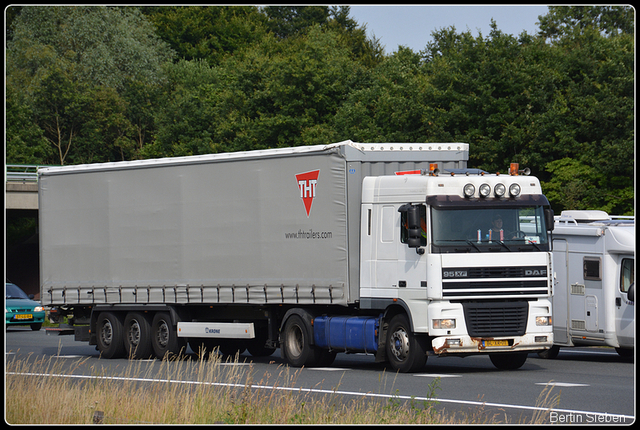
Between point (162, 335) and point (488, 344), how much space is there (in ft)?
23.3

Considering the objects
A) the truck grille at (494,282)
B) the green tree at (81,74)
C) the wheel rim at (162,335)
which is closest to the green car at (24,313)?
the wheel rim at (162,335)

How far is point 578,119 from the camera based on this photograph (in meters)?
37.6

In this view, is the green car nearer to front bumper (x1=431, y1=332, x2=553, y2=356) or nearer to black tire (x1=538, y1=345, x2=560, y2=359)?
black tire (x1=538, y1=345, x2=560, y2=359)

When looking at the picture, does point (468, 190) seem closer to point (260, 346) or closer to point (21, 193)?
point (260, 346)

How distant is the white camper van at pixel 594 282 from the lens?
17719 mm

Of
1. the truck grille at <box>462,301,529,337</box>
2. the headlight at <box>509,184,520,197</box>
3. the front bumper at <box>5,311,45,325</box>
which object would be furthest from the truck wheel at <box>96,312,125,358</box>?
the front bumper at <box>5,311,45,325</box>

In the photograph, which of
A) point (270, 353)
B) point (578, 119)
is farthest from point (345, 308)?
point (578, 119)

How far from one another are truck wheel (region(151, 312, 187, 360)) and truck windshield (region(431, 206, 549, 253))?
249 inches

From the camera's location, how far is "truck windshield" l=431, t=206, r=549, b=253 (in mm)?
15133

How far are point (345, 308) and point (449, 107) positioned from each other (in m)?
25.5

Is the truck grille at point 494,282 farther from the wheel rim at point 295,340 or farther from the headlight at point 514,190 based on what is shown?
the wheel rim at point 295,340

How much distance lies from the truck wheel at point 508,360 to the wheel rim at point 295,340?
331 centimetres

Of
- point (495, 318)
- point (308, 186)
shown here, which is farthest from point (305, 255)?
point (495, 318)

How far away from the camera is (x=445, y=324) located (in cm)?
1501
